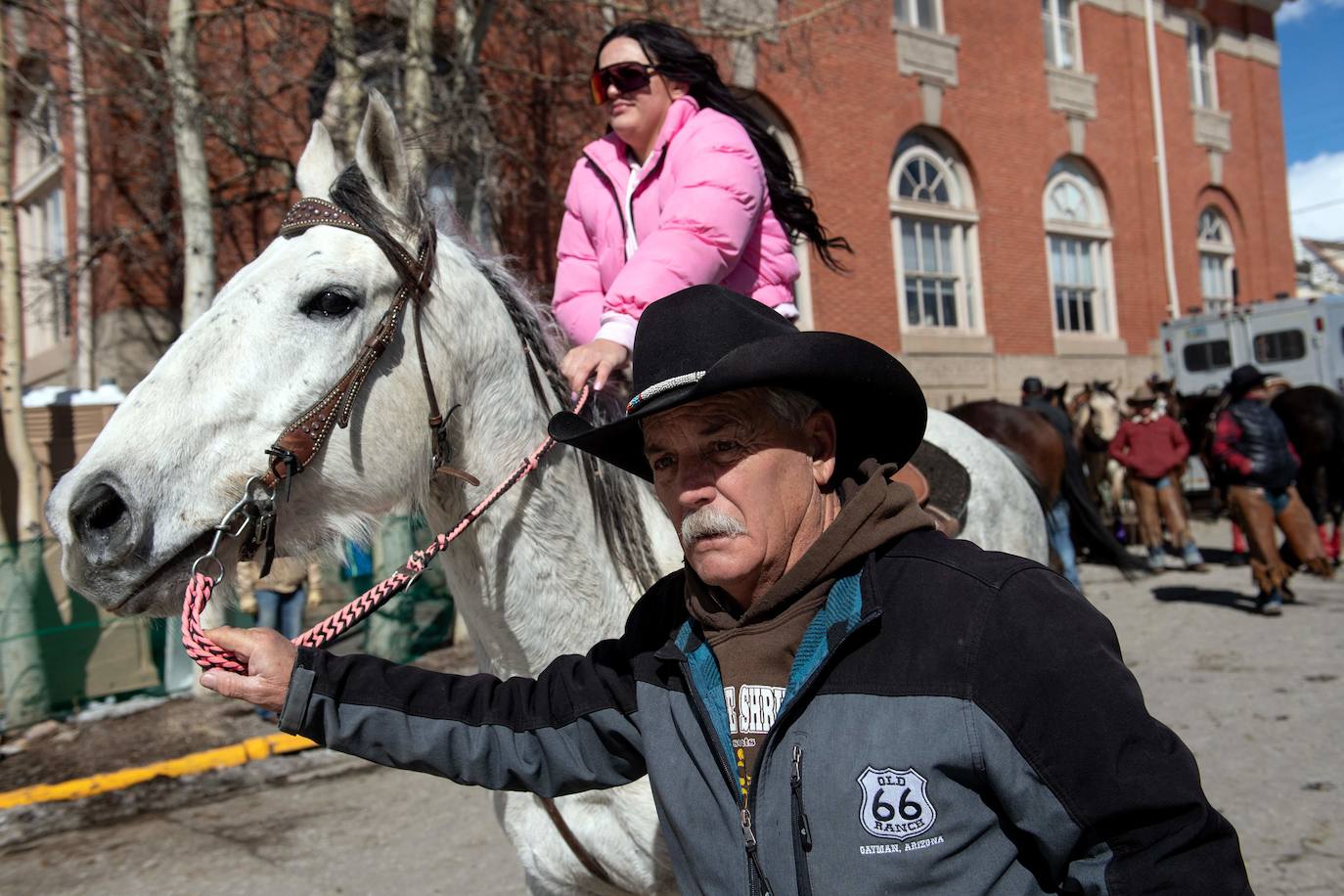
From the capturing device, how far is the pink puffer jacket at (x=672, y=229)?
7.77 feet

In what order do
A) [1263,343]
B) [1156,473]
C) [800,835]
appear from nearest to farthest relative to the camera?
1. [800,835]
2. [1156,473]
3. [1263,343]

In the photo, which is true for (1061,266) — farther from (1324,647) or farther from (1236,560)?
(1324,647)

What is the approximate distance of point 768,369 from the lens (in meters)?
1.51

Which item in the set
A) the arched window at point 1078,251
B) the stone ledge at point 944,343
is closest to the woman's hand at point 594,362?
the stone ledge at point 944,343

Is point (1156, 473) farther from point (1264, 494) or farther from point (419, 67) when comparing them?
point (419, 67)

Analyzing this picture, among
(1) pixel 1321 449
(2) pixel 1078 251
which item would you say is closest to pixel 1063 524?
(1) pixel 1321 449

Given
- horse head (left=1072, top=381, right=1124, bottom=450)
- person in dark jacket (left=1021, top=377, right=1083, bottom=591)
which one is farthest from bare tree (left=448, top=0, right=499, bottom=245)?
horse head (left=1072, top=381, right=1124, bottom=450)

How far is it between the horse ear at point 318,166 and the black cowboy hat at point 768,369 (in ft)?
3.24

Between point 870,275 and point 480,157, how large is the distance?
29.0 ft

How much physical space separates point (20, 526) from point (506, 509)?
6.98 m

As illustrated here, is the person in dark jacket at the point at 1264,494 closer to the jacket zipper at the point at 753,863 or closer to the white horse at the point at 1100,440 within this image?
the white horse at the point at 1100,440

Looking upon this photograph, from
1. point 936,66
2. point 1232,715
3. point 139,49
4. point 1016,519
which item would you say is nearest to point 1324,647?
point 1232,715

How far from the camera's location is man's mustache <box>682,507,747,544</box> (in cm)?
160

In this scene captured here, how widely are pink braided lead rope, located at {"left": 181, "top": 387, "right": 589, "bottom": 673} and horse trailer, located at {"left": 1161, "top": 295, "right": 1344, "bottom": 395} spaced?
15.8 m
